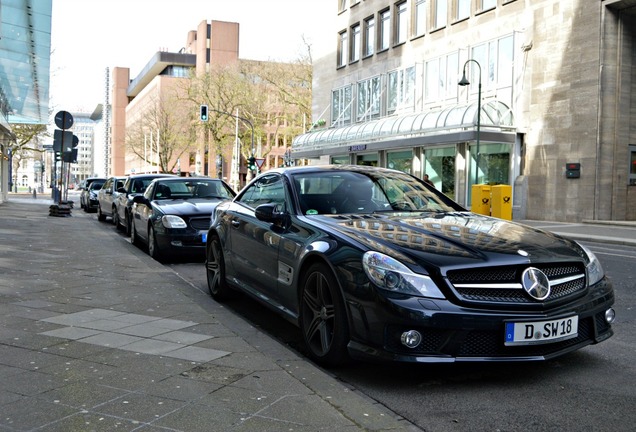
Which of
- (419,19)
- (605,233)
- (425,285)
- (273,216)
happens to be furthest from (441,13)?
(425,285)

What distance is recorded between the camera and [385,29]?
38875 millimetres

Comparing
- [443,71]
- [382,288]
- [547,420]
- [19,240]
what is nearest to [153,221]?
[19,240]

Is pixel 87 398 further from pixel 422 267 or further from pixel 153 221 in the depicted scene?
pixel 153 221

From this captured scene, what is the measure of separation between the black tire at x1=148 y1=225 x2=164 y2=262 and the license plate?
7.74 metres

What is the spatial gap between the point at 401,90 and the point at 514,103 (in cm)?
937

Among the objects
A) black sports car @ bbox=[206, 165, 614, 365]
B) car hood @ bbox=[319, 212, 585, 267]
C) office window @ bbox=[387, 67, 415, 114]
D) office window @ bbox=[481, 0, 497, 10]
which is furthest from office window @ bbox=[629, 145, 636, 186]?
car hood @ bbox=[319, 212, 585, 267]

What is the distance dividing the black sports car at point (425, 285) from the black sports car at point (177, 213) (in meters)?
5.27

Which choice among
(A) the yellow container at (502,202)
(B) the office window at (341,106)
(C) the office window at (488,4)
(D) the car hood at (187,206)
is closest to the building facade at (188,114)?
(B) the office window at (341,106)

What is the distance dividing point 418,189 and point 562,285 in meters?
2.05

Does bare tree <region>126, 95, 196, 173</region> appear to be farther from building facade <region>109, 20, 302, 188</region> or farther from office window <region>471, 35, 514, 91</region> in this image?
office window <region>471, 35, 514, 91</region>

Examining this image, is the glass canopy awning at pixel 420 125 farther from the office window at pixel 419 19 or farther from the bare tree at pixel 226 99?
the bare tree at pixel 226 99

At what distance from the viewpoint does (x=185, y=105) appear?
67.2m

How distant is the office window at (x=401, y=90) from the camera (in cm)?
3491

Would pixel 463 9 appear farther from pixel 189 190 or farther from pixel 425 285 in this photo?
pixel 425 285
